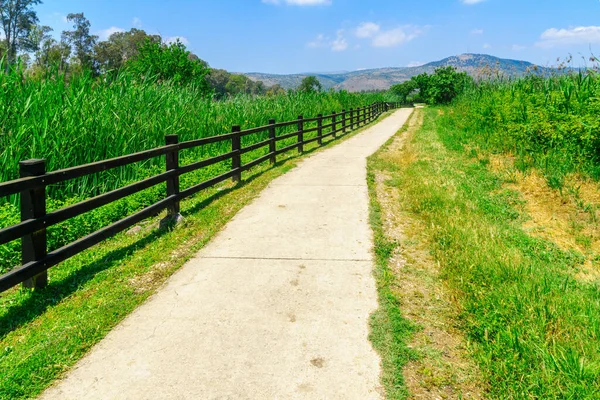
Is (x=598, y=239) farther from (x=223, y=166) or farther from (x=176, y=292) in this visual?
(x=223, y=166)

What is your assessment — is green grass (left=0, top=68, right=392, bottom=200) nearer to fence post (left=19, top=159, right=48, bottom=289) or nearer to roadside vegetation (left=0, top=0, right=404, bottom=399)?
roadside vegetation (left=0, top=0, right=404, bottom=399)

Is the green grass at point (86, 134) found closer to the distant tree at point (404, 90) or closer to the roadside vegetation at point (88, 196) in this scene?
the roadside vegetation at point (88, 196)

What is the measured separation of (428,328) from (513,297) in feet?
2.61

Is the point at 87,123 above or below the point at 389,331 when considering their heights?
above

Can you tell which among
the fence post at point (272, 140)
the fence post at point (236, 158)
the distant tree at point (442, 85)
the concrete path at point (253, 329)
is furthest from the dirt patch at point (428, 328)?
the distant tree at point (442, 85)

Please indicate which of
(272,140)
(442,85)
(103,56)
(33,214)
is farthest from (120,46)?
(33,214)

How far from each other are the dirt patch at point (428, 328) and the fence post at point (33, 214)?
3557mm

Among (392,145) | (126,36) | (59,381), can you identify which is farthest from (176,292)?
(126,36)

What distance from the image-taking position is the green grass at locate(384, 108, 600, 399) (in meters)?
2.82

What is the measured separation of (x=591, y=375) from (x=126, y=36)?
314ft

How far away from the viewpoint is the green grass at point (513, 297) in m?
2.82

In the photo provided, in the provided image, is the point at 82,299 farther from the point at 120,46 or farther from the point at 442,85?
the point at 120,46

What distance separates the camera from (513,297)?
3732mm

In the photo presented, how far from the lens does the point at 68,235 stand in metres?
5.87
